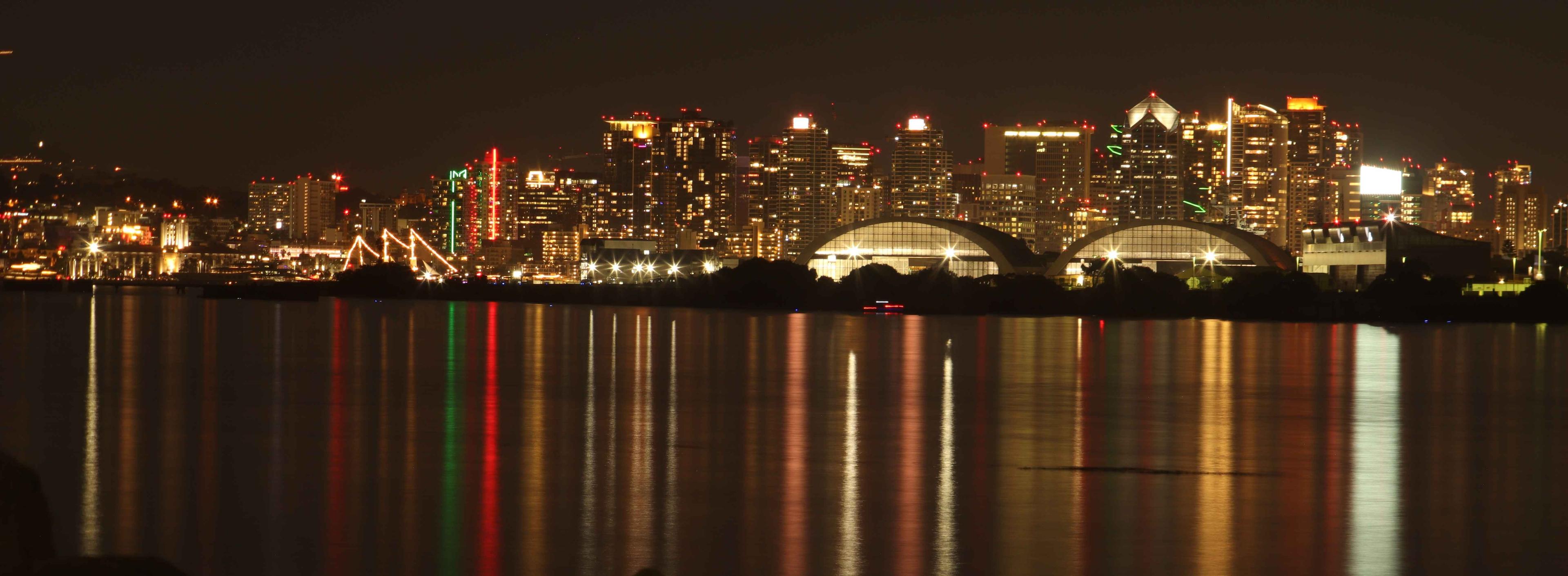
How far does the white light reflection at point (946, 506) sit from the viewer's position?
38.0 ft

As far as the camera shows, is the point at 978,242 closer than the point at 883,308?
No

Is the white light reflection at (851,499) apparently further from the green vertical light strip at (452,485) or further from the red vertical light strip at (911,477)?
the green vertical light strip at (452,485)

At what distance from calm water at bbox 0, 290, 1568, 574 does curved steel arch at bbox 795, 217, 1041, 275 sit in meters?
70.0

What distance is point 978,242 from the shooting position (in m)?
109

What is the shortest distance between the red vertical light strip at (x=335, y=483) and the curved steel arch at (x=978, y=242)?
266ft

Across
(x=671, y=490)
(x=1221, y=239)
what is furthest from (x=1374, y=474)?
(x=1221, y=239)

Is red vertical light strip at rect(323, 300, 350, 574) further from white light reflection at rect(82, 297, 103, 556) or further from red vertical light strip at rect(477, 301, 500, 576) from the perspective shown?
white light reflection at rect(82, 297, 103, 556)

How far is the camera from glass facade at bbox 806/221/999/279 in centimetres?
10888

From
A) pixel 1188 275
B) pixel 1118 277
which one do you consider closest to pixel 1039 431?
pixel 1118 277

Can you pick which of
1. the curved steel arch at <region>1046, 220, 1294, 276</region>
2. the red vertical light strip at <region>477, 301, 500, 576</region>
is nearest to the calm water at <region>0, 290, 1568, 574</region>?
the red vertical light strip at <region>477, 301, 500, 576</region>

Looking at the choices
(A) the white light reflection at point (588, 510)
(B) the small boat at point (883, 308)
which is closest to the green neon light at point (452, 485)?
(A) the white light reflection at point (588, 510)

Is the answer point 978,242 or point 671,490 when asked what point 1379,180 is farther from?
point 671,490

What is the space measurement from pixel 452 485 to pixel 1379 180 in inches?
6303

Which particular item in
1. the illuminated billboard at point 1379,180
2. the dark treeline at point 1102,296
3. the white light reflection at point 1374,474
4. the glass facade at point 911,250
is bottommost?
the white light reflection at point 1374,474
